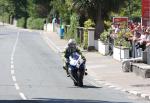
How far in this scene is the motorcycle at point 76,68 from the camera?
21703 millimetres

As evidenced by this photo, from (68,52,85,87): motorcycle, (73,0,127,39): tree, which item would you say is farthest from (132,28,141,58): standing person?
(73,0,127,39): tree

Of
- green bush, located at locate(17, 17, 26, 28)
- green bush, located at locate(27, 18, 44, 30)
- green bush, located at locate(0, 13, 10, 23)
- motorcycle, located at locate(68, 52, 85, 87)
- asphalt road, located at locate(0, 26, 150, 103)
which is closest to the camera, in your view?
asphalt road, located at locate(0, 26, 150, 103)

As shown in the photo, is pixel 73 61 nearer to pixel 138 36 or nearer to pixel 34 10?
pixel 138 36

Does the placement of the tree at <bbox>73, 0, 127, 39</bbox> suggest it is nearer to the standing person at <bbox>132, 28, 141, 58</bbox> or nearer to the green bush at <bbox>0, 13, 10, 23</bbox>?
the standing person at <bbox>132, 28, 141, 58</bbox>

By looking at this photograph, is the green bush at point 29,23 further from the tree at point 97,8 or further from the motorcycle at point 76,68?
the motorcycle at point 76,68

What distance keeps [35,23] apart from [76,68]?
Answer: 70.7 m

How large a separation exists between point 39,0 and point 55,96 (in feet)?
235

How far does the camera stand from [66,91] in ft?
65.6

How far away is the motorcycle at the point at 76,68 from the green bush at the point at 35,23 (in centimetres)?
6548

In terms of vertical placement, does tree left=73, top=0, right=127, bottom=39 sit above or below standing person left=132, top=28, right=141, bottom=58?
above

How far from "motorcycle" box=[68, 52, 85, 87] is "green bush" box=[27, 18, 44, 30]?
215 feet

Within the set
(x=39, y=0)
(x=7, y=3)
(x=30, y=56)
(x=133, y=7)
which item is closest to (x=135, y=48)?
(x=30, y=56)

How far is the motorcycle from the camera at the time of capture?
71.2 ft

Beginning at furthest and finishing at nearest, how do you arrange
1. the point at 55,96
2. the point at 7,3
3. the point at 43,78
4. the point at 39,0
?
the point at 7,3, the point at 39,0, the point at 43,78, the point at 55,96
